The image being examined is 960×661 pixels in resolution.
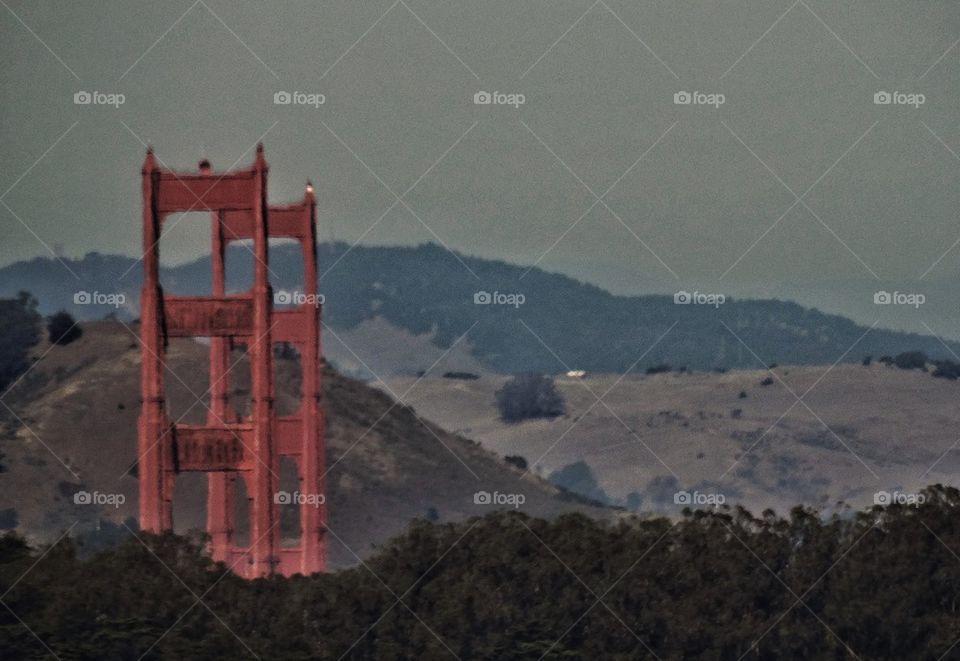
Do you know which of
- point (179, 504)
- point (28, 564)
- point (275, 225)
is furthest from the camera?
point (179, 504)

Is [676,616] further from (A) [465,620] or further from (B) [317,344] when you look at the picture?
(B) [317,344]

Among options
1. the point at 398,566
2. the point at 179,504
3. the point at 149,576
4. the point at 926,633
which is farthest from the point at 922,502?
the point at 179,504

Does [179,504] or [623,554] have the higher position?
[179,504]

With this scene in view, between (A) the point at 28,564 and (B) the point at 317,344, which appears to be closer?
(A) the point at 28,564

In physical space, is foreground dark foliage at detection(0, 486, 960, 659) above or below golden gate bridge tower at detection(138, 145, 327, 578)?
below

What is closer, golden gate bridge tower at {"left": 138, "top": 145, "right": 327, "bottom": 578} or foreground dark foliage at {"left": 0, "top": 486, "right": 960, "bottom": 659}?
foreground dark foliage at {"left": 0, "top": 486, "right": 960, "bottom": 659}

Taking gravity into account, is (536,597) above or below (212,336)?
below

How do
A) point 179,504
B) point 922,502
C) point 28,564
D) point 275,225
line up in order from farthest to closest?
1. point 179,504
2. point 275,225
3. point 922,502
4. point 28,564

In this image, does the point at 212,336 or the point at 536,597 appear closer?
the point at 536,597
